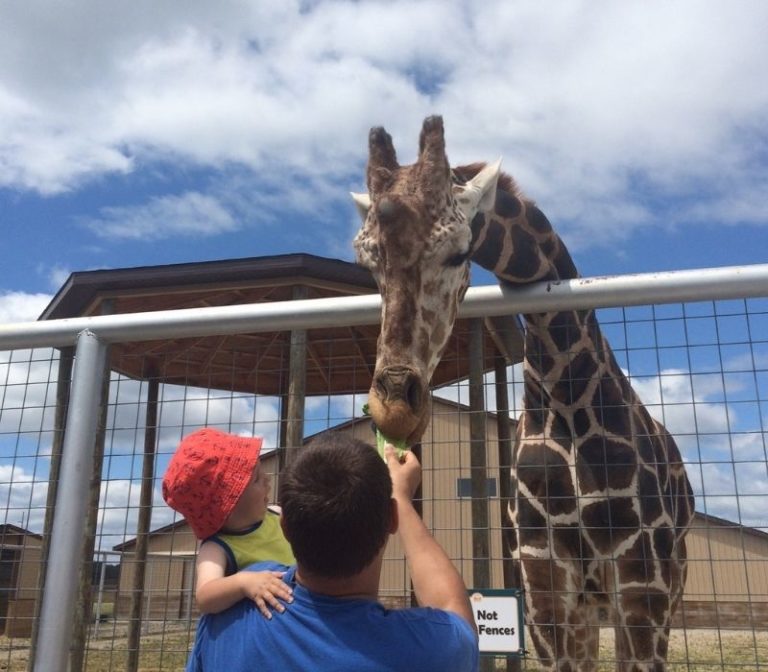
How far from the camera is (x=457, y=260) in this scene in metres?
3.11

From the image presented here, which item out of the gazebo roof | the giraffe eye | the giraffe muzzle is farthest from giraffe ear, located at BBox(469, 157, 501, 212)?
the gazebo roof

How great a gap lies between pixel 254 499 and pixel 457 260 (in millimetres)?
1528

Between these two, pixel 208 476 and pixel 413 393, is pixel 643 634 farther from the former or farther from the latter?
pixel 208 476

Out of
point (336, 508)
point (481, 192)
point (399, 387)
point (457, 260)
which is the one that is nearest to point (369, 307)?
point (457, 260)

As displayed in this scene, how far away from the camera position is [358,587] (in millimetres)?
1373

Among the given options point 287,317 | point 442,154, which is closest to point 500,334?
point 442,154

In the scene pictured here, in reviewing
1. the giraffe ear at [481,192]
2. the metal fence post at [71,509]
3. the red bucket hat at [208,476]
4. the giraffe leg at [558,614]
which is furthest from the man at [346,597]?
the giraffe leg at [558,614]

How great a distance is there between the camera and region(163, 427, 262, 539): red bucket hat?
5.91 feet

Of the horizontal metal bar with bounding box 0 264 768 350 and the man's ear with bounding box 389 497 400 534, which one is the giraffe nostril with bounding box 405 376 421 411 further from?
the man's ear with bounding box 389 497 400 534

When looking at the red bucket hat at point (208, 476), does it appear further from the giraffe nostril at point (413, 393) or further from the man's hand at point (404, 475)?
the giraffe nostril at point (413, 393)

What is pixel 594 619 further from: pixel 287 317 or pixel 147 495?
pixel 147 495

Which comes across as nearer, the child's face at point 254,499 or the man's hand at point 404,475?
the man's hand at point 404,475

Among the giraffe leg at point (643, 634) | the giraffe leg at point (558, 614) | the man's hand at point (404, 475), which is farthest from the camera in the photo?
the giraffe leg at point (558, 614)

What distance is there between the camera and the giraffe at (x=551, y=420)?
9.95 ft
